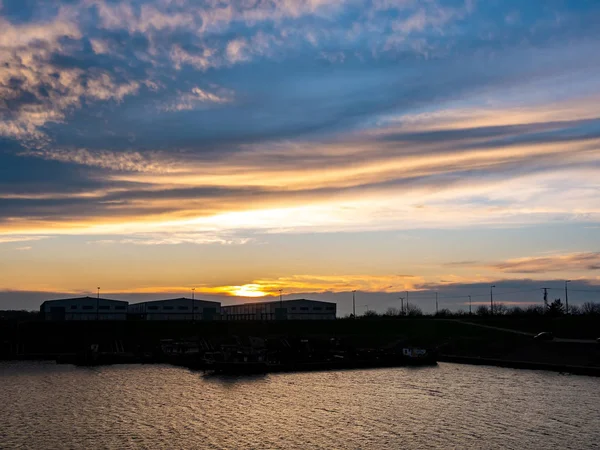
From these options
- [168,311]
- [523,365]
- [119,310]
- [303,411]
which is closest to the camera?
[303,411]

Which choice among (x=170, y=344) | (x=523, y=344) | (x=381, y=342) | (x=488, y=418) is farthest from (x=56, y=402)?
(x=381, y=342)

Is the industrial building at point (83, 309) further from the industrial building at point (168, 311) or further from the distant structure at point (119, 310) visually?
the industrial building at point (168, 311)

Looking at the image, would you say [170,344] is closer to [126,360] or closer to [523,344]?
[126,360]

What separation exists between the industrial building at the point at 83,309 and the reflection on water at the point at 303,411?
80249 millimetres

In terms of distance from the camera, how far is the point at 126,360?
436 feet

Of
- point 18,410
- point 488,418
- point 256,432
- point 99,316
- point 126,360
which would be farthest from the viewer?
point 99,316

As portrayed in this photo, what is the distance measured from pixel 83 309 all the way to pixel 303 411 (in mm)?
130291

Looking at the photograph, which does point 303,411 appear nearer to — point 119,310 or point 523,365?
point 523,365

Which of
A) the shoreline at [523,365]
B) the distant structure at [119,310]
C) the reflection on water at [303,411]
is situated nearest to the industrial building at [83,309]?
the distant structure at [119,310]

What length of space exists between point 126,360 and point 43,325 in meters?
33.6

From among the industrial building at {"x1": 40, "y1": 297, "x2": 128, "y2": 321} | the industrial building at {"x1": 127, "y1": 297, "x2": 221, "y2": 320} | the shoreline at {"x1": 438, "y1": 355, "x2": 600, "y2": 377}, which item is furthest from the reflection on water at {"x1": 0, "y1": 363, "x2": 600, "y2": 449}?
the industrial building at {"x1": 127, "y1": 297, "x2": 221, "y2": 320}

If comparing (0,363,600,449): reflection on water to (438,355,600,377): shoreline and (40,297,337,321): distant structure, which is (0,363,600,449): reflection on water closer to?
(438,355,600,377): shoreline

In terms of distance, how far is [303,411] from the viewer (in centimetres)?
7106

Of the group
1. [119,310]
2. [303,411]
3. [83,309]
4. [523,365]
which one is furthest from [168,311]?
[303,411]
